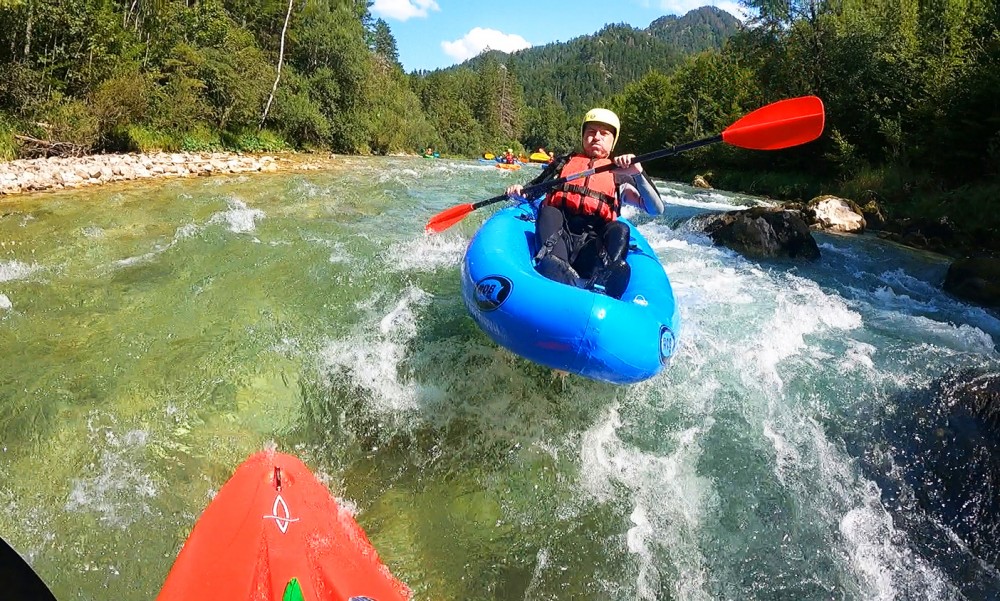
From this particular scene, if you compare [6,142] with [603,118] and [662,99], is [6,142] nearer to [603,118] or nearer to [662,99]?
[603,118]

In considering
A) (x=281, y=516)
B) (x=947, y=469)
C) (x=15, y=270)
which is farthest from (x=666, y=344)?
(x=15, y=270)

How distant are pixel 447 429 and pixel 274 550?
1316mm

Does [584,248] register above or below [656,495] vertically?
above

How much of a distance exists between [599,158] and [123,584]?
3598 millimetres

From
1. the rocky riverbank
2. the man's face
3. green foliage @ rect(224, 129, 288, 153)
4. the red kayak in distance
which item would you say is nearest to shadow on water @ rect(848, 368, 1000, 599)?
the red kayak in distance

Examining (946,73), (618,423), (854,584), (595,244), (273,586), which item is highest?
(946,73)

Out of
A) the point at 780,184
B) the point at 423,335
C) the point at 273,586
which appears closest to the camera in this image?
the point at 273,586

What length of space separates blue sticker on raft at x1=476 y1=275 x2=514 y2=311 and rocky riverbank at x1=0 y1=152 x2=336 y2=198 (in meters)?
7.66

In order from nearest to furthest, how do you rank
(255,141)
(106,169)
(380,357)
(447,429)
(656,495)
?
(656,495), (447,429), (380,357), (106,169), (255,141)

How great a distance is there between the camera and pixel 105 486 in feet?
7.41

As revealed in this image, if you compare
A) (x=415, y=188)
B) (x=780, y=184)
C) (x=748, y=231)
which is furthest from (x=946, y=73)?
(x=415, y=188)

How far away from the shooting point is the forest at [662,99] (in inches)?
388

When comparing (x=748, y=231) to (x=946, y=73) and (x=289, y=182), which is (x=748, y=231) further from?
(x=946, y=73)

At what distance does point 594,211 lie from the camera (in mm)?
3695
